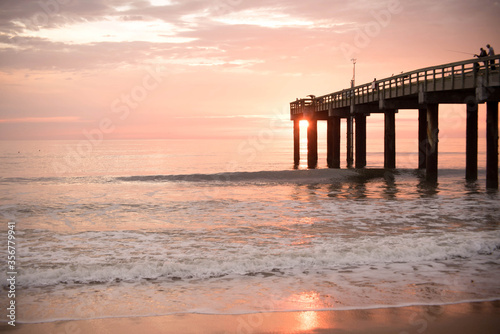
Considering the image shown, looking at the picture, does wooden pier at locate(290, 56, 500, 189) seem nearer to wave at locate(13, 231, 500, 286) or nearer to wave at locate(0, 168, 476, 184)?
wave at locate(0, 168, 476, 184)

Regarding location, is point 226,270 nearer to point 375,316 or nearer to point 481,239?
point 375,316

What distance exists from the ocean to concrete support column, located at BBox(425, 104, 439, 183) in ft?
11.6

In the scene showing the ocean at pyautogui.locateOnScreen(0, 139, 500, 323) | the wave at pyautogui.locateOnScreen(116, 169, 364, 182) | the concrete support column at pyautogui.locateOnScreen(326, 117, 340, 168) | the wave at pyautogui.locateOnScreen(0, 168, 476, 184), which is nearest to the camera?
the ocean at pyautogui.locateOnScreen(0, 139, 500, 323)

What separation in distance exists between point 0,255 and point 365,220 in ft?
35.0

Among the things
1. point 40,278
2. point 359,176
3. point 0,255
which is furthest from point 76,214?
point 359,176

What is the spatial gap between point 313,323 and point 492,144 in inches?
754

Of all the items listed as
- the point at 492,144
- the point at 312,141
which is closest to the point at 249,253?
the point at 492,144

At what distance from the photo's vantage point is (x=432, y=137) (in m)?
24.5

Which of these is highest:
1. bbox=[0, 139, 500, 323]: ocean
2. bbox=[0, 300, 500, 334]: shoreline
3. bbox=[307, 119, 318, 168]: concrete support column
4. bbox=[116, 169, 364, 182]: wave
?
bbox=[307, 119, 318, 168]: concrete support column

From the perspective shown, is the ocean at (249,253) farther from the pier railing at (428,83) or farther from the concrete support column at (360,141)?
the concrete support column at (360,141)

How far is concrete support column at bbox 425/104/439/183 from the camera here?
953 inches

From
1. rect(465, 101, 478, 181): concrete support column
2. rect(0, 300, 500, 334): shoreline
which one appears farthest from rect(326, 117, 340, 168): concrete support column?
rect(0, 300, 500, 334): shoreline

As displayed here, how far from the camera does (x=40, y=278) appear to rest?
8633 millimetres

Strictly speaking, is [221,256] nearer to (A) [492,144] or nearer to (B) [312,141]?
(A) [492,144]
